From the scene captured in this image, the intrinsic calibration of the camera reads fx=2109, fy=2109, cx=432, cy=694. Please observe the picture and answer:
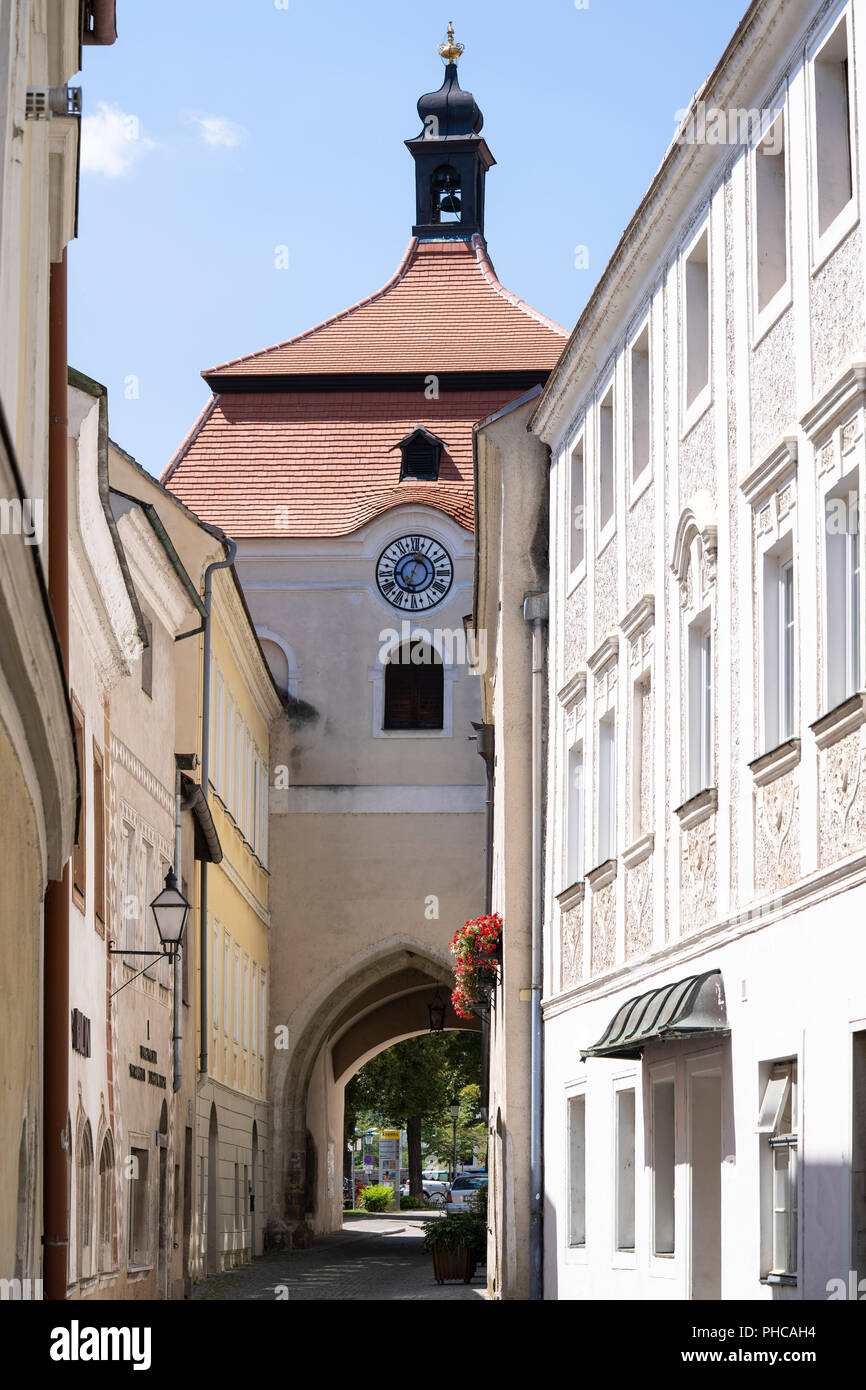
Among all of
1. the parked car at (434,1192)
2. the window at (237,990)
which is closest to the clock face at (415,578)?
the window at (237,990)

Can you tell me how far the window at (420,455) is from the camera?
34750 mm

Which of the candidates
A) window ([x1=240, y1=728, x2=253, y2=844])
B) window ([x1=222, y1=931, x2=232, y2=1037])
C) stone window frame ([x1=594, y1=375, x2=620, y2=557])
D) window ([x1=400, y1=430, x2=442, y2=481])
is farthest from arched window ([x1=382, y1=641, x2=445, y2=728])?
stone window frame ([x1=594, y1=375, x2=620, y2=557])

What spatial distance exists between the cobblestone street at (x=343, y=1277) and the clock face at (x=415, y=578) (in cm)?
1021

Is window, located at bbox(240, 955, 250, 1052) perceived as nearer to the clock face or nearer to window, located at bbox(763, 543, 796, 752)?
the clock face

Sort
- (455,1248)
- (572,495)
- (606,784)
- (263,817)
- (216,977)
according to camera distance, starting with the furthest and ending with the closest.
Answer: (263,817)
(216,977)
(455,1248)
(572,495)
(606,784)

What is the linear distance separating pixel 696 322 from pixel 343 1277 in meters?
15.1

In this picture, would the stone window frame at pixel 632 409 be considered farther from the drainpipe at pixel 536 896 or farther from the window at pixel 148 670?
the window at pixel 148 670

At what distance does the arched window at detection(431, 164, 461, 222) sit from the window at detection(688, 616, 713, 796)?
3027 centimetres

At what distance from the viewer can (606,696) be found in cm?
1595

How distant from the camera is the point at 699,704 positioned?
42.6ft

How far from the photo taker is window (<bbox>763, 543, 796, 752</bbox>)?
10969mm

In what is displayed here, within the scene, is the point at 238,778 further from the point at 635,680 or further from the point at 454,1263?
the point at 635,680

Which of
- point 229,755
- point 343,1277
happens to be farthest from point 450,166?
point 343,1277

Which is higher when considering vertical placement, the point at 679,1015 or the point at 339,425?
the point at 339,425
